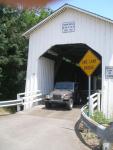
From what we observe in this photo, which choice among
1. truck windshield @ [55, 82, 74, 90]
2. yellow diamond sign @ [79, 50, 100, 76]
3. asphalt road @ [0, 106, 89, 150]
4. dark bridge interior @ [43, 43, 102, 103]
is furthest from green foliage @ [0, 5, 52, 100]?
asphalt road @ [0, 106, 89, 150]

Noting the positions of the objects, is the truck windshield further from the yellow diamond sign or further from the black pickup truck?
the yellow diamond sign

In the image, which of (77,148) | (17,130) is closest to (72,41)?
(17,130)

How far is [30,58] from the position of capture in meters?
26.5

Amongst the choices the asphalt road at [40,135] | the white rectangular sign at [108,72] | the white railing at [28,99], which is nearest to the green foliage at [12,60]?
the white railing at [28,99]

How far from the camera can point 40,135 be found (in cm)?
1320

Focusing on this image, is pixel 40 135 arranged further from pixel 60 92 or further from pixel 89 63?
pixel 60 92

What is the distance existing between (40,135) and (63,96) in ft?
33.7

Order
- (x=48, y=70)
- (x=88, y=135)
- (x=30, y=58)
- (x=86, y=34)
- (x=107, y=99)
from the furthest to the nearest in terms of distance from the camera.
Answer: (x=48, y=70)
(x=30, y=58)
(x=86, y=34)
(x=107, y=99)
(x=88, y=135)

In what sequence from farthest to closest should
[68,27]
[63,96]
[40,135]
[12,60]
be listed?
[12,60] → [68,27] → [63,96] → [40,135]

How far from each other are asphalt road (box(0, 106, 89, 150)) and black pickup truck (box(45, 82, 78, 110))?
13.8 feet

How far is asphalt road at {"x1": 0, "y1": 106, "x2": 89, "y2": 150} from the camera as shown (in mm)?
11281

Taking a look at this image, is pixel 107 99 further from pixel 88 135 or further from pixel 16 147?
pixel 16 147

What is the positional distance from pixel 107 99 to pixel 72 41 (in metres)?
4.80

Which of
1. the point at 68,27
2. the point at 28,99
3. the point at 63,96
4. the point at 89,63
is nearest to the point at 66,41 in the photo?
the point at 68,27
